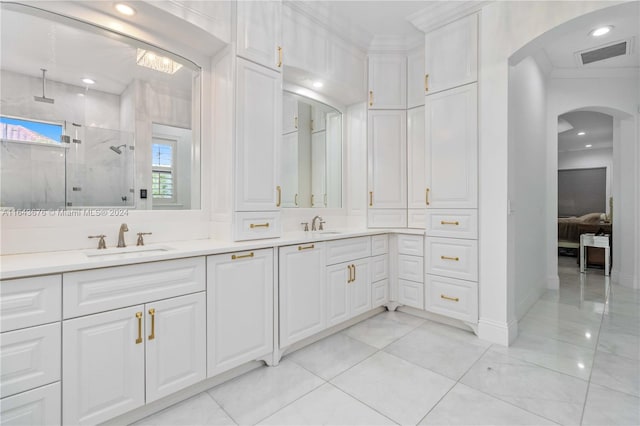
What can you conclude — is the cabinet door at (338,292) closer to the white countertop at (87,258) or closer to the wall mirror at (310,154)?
the white countertop at (87,258)

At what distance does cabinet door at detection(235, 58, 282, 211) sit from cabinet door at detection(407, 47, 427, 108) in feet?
5.79

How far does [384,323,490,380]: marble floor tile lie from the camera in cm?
221

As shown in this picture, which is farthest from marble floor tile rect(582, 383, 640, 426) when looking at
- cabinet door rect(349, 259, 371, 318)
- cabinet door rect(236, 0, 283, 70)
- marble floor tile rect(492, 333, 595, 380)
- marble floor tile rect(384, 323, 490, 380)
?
cabinet door rect(236, 0, 283, 70)

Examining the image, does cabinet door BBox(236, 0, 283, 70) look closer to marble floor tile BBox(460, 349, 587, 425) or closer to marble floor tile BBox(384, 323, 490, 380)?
marble floor tile BBox(384, 323, 490, 380)

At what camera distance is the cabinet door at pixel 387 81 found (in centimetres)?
352

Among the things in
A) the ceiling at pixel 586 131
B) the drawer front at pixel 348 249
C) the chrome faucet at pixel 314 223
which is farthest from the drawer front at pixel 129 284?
the ceiling at pixel 586 131

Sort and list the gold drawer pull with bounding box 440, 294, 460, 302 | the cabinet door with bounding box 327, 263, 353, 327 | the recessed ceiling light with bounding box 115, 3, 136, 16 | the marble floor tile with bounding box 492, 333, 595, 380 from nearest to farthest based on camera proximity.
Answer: the recessed ceiling light with bounding box 115, 3, 136, 16, the marble floor tile with bounding box 492, 333, 595, 380, the cabinet door with bounding box 327, 263, 353, 327, the gold drawer pull with bounding box 440, 294, 460, 302

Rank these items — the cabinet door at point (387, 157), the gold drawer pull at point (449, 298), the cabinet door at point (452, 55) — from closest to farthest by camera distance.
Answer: the cabinet door at point (452, 55)
the gold drawer pull at point (449, 298)
the cabinet door at point (387, 157)

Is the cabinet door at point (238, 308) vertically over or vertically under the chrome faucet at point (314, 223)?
under

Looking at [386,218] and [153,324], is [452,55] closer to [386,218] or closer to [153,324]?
[386,218]

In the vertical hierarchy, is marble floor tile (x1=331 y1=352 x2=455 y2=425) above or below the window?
below

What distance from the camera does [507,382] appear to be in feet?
6.56

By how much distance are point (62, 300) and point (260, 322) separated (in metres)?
1.14

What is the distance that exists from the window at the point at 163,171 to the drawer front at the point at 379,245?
6.35 ft
